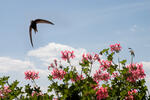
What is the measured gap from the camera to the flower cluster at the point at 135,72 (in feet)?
30.2

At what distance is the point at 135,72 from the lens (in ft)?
30.9

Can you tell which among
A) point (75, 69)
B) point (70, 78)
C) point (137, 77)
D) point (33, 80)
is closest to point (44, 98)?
point (70, 78)

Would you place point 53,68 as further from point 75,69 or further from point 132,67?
point 132,67

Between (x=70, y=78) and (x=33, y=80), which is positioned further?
(x=33, y=80)

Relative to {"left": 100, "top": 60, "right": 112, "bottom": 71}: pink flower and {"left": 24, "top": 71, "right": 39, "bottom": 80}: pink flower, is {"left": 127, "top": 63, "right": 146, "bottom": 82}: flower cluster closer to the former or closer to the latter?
{"left": 100, "top": 60, "right": 112, "bottom": 71}: pink flower

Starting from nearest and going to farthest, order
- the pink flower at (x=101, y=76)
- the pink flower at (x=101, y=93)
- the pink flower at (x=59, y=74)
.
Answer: the pink flower at (x=101, y=93) < the pink flower at (x=59, y=74) < the pink flower at (x=101, y=76)

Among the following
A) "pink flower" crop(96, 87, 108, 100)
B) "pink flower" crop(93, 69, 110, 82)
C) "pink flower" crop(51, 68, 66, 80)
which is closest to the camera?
"pink flower" crop(96, 87, 108, 100)

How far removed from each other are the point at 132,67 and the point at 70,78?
2.63 meters

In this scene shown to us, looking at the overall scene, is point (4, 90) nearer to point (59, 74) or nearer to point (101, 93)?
point (59, 74)

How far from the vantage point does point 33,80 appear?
995 cm

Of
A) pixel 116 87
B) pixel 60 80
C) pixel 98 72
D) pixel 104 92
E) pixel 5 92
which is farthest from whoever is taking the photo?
pixel 98 72

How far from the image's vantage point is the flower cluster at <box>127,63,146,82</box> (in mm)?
9211

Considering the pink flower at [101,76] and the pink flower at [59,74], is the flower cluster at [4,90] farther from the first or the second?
the pink flower at [101,76]

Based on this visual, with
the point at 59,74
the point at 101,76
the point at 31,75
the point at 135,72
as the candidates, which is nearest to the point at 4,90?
the point at 31,75
